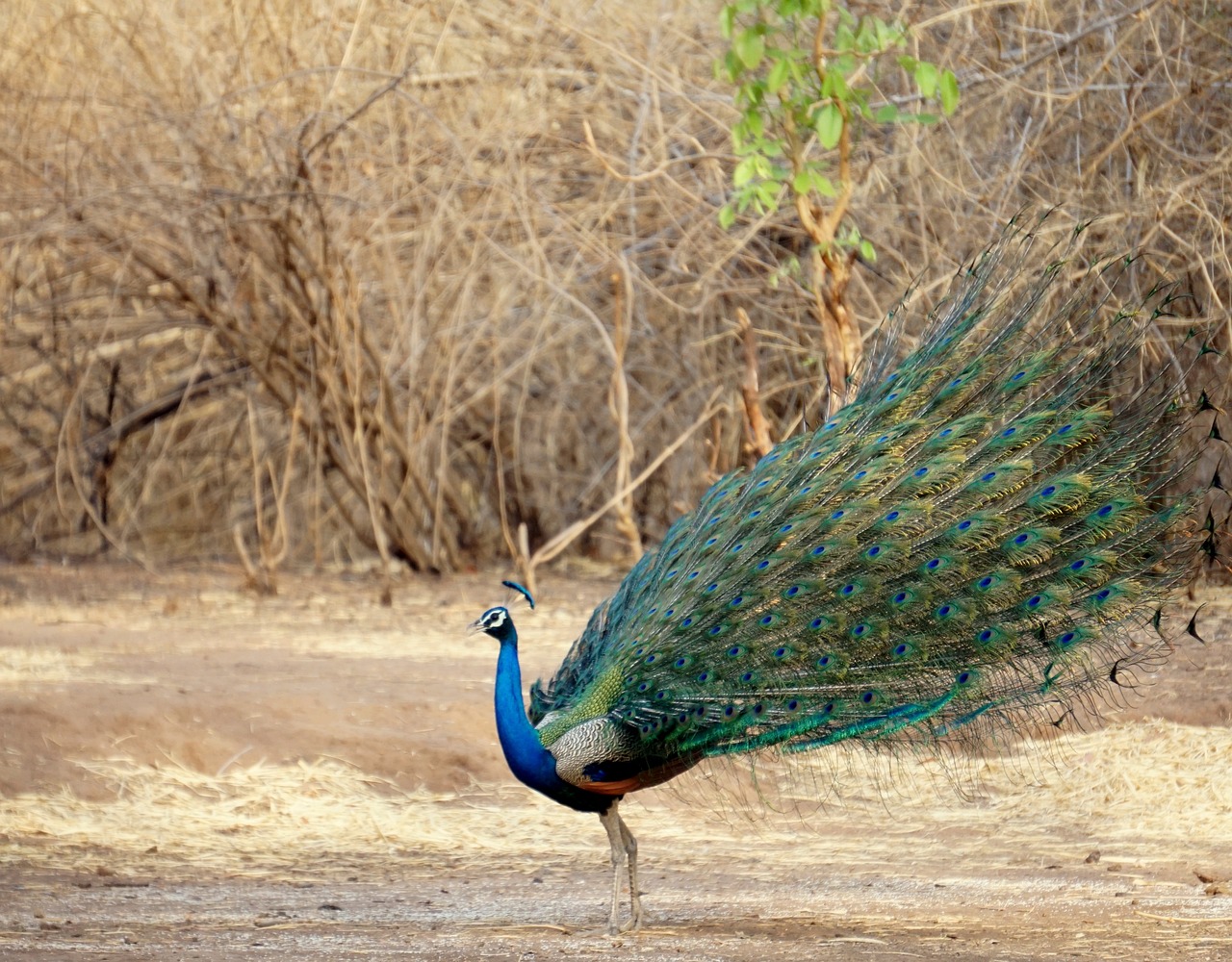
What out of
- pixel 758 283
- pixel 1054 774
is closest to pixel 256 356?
pixel 758 283

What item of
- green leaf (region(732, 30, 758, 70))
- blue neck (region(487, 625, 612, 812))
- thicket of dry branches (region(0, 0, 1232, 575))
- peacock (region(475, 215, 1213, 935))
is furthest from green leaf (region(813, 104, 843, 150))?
blue neck (region(487, 625, 612, 812))

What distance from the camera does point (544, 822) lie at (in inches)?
295

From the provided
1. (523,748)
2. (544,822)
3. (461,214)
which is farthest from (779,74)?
(461,214)

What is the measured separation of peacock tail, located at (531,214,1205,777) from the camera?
5129mm

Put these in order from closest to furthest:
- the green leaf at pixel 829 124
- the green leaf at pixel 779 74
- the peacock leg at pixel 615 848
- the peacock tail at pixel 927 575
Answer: the peacock tail at pixel 927 575, the peacock leg at pixel 615 848, the green leaf at pixel 779 74, the green leaf at pixel 829 124

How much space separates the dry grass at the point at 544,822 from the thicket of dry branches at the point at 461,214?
2.90 meters

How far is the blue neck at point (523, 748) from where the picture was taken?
5262mm

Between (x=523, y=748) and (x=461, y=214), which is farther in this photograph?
(x=461, y=214)

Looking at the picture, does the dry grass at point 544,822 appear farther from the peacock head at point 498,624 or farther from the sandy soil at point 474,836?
the peacock head at point 498,624

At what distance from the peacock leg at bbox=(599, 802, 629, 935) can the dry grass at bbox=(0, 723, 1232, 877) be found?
4.18 ft

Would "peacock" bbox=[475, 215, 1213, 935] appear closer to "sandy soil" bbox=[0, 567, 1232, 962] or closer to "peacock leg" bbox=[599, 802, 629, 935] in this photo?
"peacock leg" bbox=[599, 802, 629, 935]

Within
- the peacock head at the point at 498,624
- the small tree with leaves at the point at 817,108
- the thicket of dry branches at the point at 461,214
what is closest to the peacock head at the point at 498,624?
the peacock head at the point at 498,624

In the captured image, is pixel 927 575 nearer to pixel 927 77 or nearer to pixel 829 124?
pixel 829 124

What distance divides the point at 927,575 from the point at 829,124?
10.5 feet
